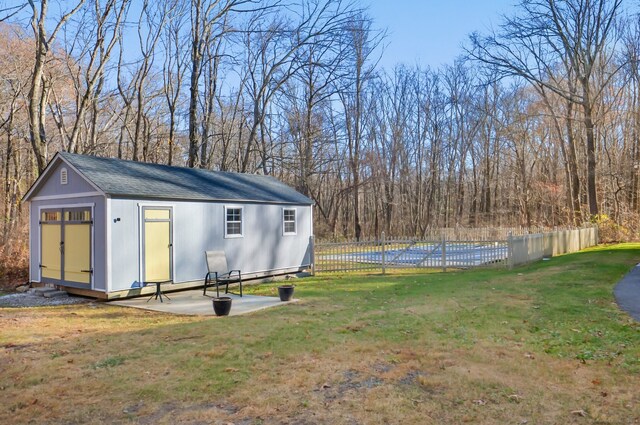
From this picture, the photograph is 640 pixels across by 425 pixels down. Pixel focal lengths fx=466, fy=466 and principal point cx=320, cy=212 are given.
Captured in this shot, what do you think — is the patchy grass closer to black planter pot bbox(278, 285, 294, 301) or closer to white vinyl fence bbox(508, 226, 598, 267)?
black planter pot bbox(278, 285, 294, 301)

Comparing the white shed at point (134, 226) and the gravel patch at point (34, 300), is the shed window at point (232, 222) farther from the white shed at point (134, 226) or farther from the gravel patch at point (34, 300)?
the gravel patch at point (34, 300)

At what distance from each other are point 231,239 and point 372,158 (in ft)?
73.9

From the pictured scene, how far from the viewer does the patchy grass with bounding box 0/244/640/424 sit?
12.7ft

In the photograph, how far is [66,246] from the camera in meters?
10.9

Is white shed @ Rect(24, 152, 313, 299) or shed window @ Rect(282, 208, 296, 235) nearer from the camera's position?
white shed @ Rect(24, 152, 313, 299)

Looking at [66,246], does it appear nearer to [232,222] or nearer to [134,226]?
[134,226]

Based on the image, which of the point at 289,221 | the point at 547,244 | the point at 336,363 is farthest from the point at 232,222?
the point at 547,244

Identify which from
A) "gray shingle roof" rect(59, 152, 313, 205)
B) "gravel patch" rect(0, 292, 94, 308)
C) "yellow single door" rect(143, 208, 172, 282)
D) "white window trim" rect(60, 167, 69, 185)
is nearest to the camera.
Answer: "gravel patch" rect(0, 292, 94, 308)

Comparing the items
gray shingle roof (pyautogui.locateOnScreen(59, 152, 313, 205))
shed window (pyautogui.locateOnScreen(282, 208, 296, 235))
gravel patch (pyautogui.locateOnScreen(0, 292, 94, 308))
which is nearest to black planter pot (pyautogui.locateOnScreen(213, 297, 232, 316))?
gray shingle roof (pyautogui.locateOnScreen(59, 152, 313, 205))

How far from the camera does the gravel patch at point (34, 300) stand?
9953 millimetres

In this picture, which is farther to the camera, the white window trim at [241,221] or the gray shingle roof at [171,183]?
the white window trim at [241,221]

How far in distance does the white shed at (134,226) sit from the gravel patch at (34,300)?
0.26 meters

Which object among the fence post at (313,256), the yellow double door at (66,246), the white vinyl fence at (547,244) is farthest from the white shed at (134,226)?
the white vinyl fence at (547,244)

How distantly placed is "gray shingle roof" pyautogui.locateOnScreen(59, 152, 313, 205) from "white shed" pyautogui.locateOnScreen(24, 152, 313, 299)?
3 cm
